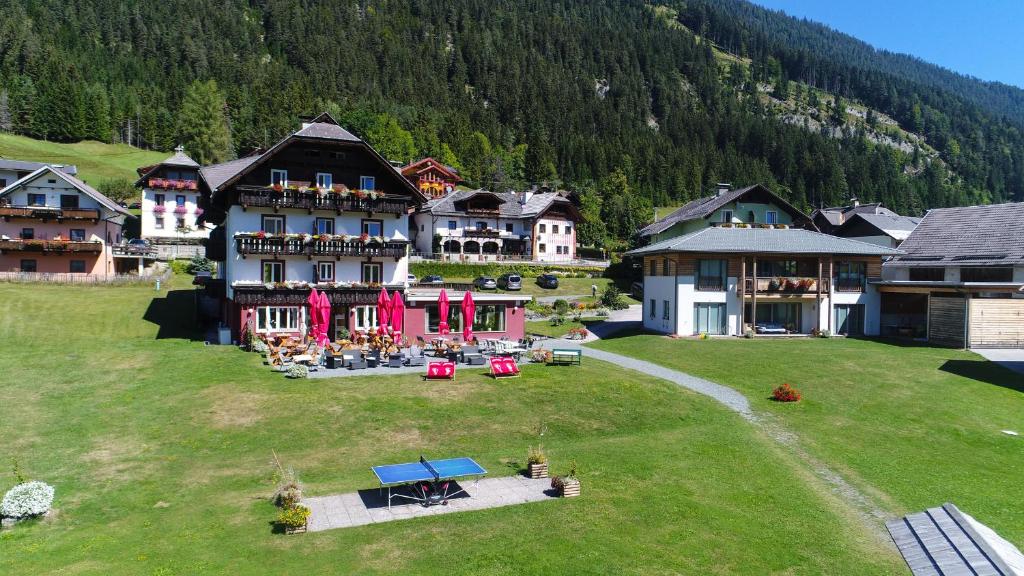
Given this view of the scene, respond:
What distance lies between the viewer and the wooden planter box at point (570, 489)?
17.4 m

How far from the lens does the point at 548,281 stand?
70250mm

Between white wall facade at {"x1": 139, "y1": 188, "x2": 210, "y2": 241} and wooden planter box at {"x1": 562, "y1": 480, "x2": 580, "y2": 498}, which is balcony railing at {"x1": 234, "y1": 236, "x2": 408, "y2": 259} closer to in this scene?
wooden planter box at {"x1": 562, "y1": 480, "x2": 580, "y2": 498}

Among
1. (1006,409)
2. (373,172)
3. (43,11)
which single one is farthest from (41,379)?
(43,11)

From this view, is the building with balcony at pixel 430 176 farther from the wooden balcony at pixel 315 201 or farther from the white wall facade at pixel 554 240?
the wooden balcony at pixel 315 201

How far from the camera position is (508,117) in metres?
195

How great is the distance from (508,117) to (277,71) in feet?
220

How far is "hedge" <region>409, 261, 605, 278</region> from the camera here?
72750 mm

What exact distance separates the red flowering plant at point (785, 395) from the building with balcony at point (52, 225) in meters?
54.3

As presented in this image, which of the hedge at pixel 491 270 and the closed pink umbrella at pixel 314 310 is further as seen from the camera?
the hedge at pixel 491 270

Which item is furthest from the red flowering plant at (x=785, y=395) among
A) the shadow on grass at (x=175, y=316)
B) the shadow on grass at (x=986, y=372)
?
the shadow on grass at (x=175, y=316)

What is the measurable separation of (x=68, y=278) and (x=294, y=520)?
46.3 m

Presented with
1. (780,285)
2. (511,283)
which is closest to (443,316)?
(780,285)

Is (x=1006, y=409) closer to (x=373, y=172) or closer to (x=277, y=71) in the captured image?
(x=373, y=172)

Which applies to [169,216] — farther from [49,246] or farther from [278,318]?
[278,318]
